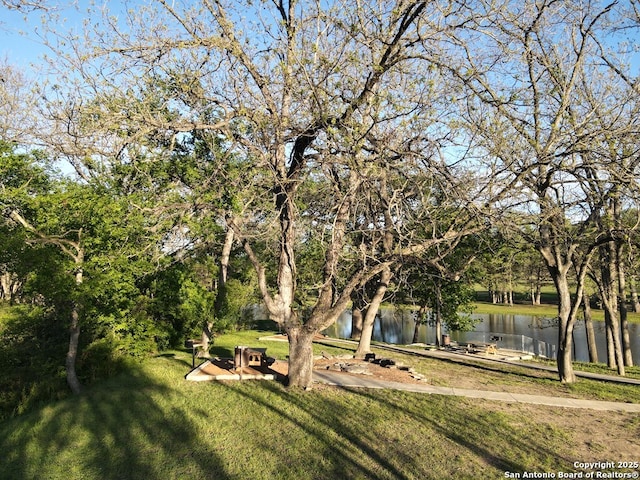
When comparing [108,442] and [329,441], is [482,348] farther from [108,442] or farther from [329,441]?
[108,442]

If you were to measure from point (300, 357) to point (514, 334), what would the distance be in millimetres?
25955

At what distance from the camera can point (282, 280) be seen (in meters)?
10.0

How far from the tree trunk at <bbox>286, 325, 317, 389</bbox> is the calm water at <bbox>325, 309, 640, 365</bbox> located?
6968mm

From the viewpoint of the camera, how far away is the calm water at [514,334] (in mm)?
25312

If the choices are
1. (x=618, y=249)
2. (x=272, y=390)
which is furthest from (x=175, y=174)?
(x=618, y=249)

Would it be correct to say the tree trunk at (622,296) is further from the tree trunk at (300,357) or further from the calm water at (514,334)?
the tree trunk at (300,357)

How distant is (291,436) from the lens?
6.98 meters

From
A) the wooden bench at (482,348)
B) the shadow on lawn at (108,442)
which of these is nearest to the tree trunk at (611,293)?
the wooden bench at (482,348)

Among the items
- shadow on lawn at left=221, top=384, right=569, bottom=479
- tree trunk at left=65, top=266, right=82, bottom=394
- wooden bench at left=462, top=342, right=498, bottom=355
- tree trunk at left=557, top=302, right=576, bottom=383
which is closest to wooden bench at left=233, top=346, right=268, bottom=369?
shadow on lawn at left=221, top=384, right=569, bottom=479

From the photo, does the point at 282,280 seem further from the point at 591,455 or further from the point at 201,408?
the point at 591,455

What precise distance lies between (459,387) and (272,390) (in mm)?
4466

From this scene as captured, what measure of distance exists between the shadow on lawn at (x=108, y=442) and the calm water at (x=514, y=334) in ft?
32.6

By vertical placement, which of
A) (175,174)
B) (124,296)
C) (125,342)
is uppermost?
(175,174)

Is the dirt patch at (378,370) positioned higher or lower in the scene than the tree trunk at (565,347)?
lower
